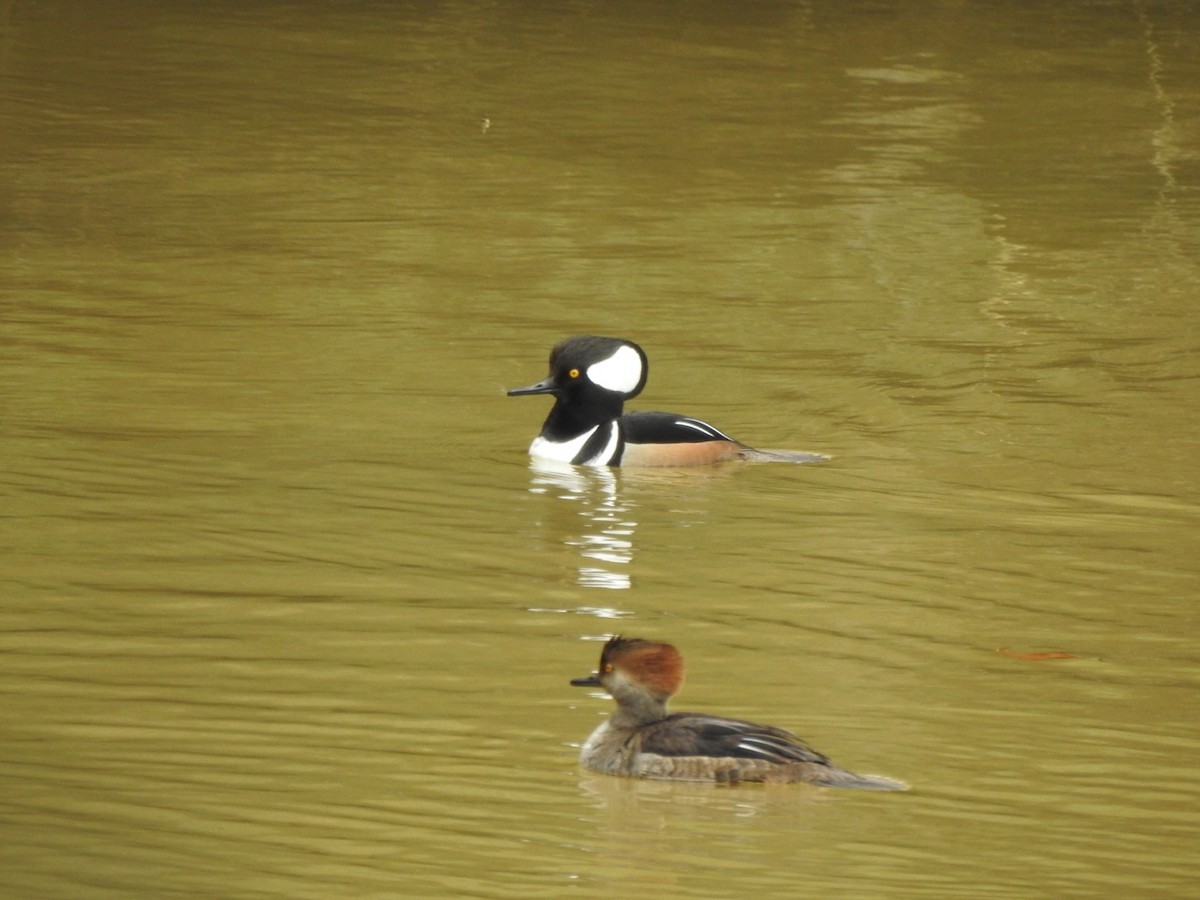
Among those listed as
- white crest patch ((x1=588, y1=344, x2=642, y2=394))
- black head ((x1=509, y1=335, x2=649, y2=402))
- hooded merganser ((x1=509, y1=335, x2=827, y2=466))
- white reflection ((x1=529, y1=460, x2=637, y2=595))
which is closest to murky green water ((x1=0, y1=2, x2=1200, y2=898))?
white reflection ((x1=529, y1=460, x2=637, y2=595))

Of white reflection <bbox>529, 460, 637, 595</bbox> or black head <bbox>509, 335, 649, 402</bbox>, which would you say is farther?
black head <bbox>509, 335, 649, 402</bbox>

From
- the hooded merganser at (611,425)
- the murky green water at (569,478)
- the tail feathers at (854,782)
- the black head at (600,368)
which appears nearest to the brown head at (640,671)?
the murky green water at (569,478)

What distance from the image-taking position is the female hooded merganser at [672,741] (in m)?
6.27

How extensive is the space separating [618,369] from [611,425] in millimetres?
279

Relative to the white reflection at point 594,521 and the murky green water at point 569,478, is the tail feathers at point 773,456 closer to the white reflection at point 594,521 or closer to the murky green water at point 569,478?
the murky green water at point 569,478

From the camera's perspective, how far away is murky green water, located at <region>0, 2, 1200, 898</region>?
6.10m

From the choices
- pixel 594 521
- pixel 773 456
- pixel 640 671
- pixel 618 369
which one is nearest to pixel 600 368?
pixel 618 369

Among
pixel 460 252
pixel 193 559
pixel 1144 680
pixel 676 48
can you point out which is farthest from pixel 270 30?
pixel 1144 680

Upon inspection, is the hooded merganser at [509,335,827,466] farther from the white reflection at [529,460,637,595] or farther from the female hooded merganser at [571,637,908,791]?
the female hooded merganser at [571,637,908,791]

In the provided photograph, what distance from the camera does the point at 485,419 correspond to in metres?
12.2

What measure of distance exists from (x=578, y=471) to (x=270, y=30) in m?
16.5

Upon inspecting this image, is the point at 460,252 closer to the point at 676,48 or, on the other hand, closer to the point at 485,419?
the point at 485,419

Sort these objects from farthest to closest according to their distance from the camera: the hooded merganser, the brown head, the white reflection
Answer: the hooded merganser → the white reflection → the brown head

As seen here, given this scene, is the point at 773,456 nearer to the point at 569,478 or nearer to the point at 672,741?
the point at 569,478
